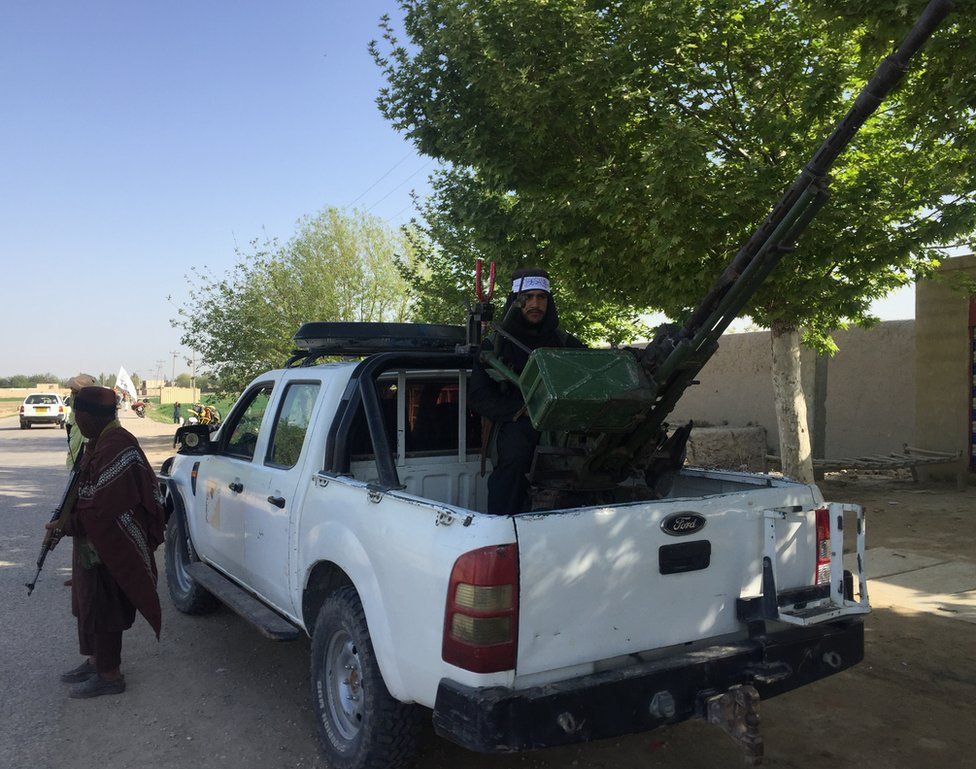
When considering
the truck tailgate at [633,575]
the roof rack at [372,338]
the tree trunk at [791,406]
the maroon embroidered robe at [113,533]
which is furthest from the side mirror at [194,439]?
the tree trunk at [791,406]

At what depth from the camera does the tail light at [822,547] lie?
346 cm

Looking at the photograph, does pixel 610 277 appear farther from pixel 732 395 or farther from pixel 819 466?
pixel 732 395

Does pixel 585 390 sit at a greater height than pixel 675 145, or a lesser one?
lesser

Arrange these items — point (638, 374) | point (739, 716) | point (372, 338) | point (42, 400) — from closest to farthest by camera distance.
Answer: point (739, 716)
point (638, 374)
point (372, 338)
point (42, 400)

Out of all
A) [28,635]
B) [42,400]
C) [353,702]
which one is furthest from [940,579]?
[42,400]

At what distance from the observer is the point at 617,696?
2.70 metres

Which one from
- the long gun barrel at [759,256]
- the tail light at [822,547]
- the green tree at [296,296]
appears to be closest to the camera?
the long gun barrel at [759,256]

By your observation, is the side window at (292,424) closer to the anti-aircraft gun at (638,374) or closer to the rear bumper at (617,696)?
the anti-aircraft gun at (638,374)

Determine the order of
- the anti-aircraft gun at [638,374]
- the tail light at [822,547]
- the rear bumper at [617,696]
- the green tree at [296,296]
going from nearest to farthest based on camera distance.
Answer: the rear bumper at [617,696] → the anti-aircraft gun at [638,374] → the tail light at [822,547] → the green tree at [296,296]

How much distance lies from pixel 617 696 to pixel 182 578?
4.20 meters

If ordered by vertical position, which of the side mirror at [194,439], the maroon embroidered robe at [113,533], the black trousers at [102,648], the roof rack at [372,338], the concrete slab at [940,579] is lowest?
the concrete slab at [940,579]

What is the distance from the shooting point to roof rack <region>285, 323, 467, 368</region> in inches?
178

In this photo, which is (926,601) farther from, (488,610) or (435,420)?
(488,610)

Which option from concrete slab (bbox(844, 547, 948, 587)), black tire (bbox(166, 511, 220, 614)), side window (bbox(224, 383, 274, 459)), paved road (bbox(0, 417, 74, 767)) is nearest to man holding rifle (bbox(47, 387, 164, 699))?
paved road (bbox(0, 417, 74, 767))
